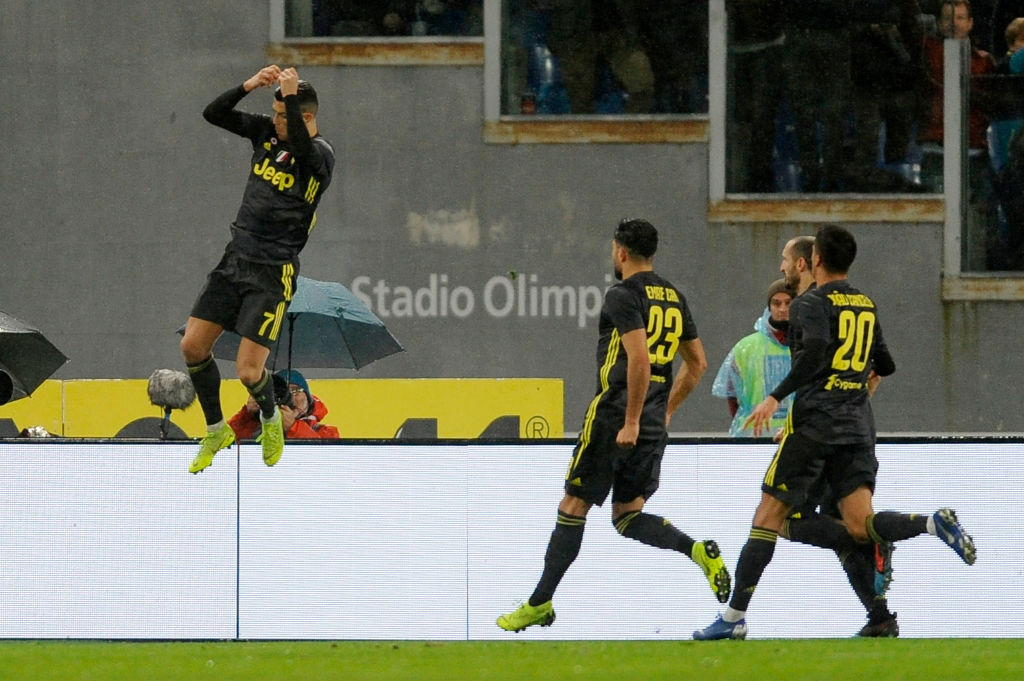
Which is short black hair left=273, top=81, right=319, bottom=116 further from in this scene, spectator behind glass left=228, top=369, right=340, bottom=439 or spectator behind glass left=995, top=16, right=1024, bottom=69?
spectator behind glass left=995, top=16, right=1024, bottom=69

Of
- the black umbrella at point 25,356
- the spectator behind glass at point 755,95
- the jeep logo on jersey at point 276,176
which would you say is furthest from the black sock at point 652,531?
the spectator behind glass at point 755,95

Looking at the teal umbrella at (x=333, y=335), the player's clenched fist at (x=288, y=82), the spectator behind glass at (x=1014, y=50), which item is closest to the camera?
the player's clenched fist at (x=288, y=82)

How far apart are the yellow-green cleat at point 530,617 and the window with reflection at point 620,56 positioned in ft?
28.0

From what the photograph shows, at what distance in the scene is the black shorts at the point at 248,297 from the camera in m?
8.54

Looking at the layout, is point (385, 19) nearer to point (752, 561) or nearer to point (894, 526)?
point (752, 561)

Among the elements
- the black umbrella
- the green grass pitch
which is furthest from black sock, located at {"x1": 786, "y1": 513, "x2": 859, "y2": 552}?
the black umbrella

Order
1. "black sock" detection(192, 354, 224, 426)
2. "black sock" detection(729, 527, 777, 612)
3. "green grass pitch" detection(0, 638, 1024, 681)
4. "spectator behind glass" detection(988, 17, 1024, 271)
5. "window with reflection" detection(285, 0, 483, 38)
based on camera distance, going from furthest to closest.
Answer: "window with reflection" detection(285, 0, 483, 38)
"spectator behind glass" detection(988, 17, 1024, 271)
"black sock" detection(192, 354, 224, 426)
"black sock" detection(729, 527, 777, 612)
"green grass pitch" detection(0, 638, 1024, 681)

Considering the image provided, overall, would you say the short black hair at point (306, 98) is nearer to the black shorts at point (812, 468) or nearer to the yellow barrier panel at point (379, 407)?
the black shorts at point (812, 468)

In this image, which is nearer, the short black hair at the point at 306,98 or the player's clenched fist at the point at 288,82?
the player's clenched fist at the point at 288,82

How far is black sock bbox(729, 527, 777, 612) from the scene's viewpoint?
8656mm

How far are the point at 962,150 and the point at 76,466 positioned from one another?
31.8 feet

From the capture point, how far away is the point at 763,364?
34.4 ft

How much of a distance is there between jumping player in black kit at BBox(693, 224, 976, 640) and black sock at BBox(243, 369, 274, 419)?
2.38 metres

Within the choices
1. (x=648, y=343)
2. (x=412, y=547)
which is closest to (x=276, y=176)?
(x=648, y=343)
